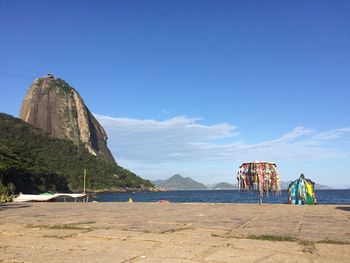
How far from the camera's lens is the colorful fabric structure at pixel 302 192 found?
846 inches

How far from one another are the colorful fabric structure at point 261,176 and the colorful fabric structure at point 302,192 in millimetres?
1007

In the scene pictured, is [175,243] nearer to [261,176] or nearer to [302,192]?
[261,176]

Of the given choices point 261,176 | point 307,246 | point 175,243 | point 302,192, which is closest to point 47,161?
point 261,176

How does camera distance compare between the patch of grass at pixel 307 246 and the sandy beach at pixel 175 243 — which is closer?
the sandy beach at pixel 175 243

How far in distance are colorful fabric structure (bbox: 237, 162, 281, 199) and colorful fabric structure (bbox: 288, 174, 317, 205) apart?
39.7 inches

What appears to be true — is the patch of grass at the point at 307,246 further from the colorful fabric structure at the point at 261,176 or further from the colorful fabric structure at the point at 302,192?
the colorful fabric structure at the point at 302,192

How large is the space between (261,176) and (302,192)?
268 centimetres

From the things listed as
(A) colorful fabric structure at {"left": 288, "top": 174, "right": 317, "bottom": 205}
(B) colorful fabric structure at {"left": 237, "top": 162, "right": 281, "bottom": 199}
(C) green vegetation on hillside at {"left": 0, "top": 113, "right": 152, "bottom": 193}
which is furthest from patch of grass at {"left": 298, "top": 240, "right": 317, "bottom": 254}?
(C) green vegetation on hillside at {"left": 0, "top": 113, "right": 152, "bottom": 193}

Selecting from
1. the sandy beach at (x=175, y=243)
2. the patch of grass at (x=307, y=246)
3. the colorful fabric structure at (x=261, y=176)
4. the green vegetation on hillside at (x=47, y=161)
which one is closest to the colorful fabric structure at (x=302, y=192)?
the colorful fabric structure at (x=261, y=176)

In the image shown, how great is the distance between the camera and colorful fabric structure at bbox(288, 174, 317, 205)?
21.5 metres

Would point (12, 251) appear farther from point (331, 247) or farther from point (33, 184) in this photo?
point (33, 184)

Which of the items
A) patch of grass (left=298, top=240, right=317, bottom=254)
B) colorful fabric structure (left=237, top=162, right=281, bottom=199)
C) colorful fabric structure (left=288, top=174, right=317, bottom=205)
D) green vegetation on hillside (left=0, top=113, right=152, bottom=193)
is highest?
green vegetation on hillside (left=0, top=113, right=152, bottom=193)

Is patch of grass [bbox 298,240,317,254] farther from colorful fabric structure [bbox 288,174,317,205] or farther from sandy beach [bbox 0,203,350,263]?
colorful fabric structure [bbox 288,174,317,205]

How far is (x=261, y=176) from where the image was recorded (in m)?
21.4
